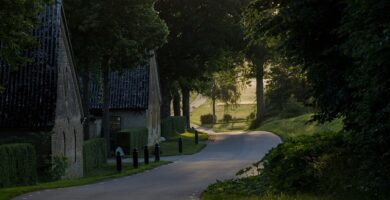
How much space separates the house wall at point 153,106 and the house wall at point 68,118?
59.1 feet

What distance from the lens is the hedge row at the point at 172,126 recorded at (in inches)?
2370

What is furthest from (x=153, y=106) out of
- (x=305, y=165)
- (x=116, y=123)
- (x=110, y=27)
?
(x=305, y=165)

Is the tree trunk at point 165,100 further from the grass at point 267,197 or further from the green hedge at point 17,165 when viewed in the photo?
the grass at point 267,197

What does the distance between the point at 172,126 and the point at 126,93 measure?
1661 centimetres

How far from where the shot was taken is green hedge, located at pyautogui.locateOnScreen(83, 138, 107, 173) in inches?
1220

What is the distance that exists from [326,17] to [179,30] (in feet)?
148

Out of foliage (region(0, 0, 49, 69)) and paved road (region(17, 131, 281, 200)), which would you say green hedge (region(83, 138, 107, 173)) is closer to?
paved road (region(17, 131, 281, 200))

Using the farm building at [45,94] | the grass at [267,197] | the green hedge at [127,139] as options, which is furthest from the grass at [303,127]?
the green hedge at [127,139]

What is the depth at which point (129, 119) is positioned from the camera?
48188 mm

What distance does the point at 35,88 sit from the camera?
26219 millimetres

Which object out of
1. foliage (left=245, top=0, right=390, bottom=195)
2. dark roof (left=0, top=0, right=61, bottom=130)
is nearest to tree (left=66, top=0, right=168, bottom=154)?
dark roof (left=0, top=0, right=61, bottom=130)

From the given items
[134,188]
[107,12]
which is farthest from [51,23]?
[134,188]

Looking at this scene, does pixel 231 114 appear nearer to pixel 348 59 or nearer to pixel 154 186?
pixel 154 186

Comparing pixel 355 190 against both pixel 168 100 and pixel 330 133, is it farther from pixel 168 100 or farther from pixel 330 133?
pixel 168 100
